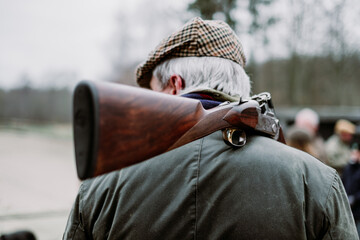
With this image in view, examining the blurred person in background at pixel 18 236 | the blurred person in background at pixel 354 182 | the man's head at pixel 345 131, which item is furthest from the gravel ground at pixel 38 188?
the man's head at pixel 345 131

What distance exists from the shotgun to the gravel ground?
13.7 feet

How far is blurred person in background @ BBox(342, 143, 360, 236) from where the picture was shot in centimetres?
439

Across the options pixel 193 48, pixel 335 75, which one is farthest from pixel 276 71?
pixel 193 48

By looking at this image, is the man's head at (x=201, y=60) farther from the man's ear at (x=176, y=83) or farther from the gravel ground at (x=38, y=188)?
the gravel ground at (x=38, y=188)

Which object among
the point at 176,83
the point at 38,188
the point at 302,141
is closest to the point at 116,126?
the point at 176,83

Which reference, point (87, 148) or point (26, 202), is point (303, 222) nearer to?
point (87, 148)

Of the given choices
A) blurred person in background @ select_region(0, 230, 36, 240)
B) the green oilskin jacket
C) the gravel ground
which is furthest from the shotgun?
the gravel ground

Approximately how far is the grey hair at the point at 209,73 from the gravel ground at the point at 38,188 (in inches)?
154

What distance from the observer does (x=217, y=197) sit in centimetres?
129

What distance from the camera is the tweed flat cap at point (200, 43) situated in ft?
5.14

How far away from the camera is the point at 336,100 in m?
19.0

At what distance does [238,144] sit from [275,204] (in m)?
0.27

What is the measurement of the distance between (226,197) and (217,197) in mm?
36

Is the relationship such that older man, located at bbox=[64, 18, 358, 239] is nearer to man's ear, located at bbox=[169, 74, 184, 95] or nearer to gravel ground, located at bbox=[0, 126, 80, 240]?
man's ear, located at bbox=[169, 74, 184, 95]
